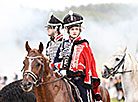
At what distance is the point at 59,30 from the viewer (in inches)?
320

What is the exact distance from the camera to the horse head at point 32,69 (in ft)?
18.7

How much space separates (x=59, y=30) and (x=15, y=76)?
2222 cm

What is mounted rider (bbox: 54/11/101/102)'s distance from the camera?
657 centimetres

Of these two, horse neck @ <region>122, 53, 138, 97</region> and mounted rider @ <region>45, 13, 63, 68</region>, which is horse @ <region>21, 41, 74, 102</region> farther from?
horse neck @ <region>122, 53, 138, 97</region>

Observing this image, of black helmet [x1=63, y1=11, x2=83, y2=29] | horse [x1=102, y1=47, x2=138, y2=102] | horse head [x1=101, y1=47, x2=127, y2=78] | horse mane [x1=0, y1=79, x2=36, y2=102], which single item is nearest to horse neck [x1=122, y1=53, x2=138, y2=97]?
horse [x1=102, y1=47, x2=138, y2=102]

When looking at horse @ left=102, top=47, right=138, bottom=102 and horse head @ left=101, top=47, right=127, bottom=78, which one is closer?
horse @ left=102, top=47, right=138, bottom=102

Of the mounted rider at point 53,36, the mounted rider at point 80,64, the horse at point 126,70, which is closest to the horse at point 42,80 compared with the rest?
the mounted rider at point 80,64

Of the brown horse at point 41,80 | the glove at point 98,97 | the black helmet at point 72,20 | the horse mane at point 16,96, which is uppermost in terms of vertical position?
the black helmet at point 72,20

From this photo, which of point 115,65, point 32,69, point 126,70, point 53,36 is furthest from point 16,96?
point 126,70

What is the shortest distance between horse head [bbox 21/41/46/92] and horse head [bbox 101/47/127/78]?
409 centimetres

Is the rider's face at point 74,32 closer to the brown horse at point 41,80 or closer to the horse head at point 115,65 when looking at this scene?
the brown horse at point 41,80

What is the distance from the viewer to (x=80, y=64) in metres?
6.55

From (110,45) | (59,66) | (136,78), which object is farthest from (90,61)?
(110,45)

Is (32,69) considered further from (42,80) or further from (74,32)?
(74,32)
